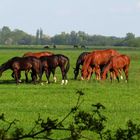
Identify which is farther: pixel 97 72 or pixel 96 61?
pixel 96 61

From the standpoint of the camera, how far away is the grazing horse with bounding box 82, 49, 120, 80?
33.0m

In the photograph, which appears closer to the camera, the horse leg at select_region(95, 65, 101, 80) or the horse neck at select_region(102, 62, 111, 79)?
the horse neck at select_region(102, 62, 111, 79)

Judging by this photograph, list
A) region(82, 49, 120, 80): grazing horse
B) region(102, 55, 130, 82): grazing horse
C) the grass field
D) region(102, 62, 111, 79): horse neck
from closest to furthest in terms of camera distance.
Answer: the grass field → region(102, 62, 111, 79): horse neck → region(102, 55, 130, 82): grazing horse → region(82, 49, 120, 80): grazing horse

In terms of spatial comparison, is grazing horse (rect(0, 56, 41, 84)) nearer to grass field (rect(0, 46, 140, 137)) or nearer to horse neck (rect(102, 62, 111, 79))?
horse neck (rect(102, 62, 111, 79))

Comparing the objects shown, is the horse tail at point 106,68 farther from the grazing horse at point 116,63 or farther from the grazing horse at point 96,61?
the grazing horse at point 96,61

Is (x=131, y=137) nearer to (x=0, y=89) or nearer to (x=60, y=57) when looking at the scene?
(x=0, y=89)

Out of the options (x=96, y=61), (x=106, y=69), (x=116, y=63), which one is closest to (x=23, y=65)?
(x=106, y=69)

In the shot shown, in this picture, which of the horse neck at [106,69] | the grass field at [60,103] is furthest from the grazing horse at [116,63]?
the grass field at [60,103]

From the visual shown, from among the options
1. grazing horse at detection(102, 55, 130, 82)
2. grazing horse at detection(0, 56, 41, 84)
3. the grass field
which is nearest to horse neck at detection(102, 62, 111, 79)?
grazing horse at detection(102, 55, 130, 82)

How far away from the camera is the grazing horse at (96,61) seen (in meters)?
33.0

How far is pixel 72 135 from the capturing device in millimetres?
3754

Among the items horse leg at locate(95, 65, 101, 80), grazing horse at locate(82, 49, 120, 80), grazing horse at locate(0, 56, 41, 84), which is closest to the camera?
grazing horse at locate(0, 56, 41, 84)

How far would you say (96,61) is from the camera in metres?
34.0

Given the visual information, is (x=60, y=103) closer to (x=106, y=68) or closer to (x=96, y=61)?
(x=106, y=68)
